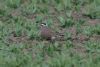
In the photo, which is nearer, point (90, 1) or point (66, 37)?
point (66, 37)

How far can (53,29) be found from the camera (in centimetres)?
816

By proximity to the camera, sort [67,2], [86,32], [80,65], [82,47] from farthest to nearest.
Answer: [67,2], [86,32], [82,47], [80,65]

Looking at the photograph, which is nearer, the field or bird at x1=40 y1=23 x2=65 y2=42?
the field

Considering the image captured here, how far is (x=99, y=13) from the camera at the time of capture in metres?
8.88

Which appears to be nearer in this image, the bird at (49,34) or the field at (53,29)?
the field at (53,29)

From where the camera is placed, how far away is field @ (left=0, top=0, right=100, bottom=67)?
6668mm

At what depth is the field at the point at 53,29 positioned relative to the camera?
6668mm

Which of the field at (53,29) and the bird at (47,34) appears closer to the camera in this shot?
the field at (53,29)

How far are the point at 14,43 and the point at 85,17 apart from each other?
6.32 feet

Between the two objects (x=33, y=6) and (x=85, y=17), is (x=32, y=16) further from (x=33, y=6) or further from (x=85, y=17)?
(x=85, y=17)

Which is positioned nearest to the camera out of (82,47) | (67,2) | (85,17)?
(82,47)

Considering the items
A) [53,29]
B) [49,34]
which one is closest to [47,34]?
[49,34]

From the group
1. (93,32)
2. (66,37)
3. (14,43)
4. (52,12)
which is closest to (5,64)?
(14,43)

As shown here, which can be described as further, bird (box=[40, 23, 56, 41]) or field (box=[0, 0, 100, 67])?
bird (box=[40, 23, 56, 41])
